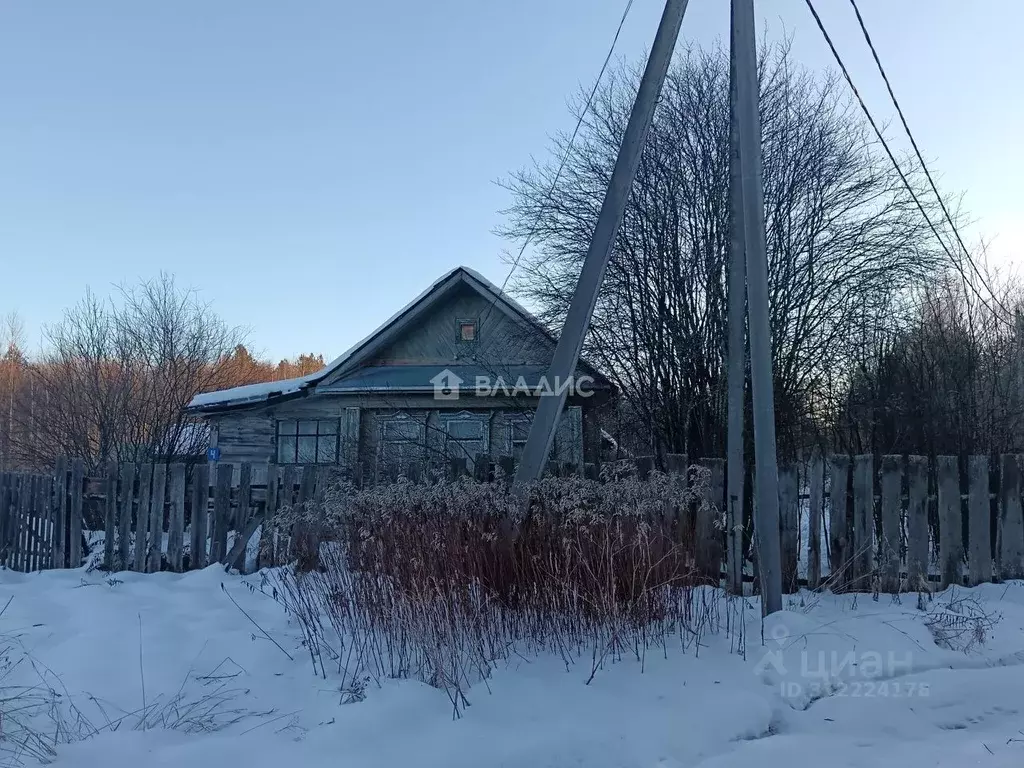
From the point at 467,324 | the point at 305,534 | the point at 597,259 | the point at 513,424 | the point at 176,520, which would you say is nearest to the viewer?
the point at 597,259

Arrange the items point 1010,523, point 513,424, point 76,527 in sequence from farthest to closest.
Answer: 1. point 513,424
2. point 76,527
3. point 1010,523

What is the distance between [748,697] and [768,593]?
1391 mm

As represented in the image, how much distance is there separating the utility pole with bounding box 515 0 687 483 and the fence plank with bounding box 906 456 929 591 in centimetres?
289

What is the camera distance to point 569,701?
3312 millimetres

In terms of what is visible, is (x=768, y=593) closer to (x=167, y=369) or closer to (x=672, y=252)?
(x=672, y=252)

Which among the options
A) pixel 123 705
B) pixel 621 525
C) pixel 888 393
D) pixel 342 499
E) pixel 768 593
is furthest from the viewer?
pixel 888 393

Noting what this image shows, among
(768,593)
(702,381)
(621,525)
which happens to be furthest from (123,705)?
(702,381)

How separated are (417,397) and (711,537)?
9.69 m

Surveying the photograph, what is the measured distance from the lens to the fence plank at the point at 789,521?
18.1 feet

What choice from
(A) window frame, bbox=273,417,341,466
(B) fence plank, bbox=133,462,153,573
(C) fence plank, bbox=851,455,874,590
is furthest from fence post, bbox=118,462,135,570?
(A) window frame, bbox=273,417,341,466

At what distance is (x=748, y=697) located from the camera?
11.0 feet

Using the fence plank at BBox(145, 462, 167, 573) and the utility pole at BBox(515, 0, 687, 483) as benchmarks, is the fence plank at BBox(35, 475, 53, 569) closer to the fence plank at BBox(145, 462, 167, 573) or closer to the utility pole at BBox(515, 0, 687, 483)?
the fence plank at BBox(145, 462, 167, 573)

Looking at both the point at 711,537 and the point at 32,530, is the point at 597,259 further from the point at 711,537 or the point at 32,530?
the point at 32,530

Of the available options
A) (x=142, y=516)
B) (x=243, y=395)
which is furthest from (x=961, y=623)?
(x=243, y=395)
